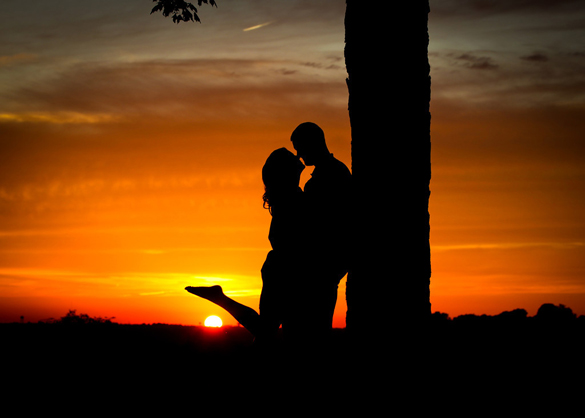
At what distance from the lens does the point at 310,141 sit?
18.3 ft

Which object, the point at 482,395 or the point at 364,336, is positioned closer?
the point at 364,336

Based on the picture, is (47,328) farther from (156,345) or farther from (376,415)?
(376,415)

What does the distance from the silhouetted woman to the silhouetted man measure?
5.5 inches

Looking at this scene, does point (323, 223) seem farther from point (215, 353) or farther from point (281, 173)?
point (215, 353)

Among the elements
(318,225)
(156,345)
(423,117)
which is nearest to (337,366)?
(318,225)

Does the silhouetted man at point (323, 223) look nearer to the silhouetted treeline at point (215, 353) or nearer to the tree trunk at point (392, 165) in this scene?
the tree trunk at point (392, 165)

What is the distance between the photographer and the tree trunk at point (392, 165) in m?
5.21

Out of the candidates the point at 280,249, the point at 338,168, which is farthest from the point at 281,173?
the point at 280,249

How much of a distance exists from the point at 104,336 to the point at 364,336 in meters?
6.32

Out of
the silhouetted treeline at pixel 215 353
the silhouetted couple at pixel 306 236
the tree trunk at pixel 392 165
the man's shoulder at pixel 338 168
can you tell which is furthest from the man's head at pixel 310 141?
the silhouetted treeline at pixel 215 353

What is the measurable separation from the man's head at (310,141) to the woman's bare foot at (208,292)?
69.2 inches

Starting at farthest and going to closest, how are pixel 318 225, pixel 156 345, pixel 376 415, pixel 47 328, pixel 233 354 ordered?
pixel 47 328 < pixel 156 345 < pixel 233 354 < pixel 318 225 < pixel 376 415

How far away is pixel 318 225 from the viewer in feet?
18.2

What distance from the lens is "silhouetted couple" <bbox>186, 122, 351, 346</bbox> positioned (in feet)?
18.0
